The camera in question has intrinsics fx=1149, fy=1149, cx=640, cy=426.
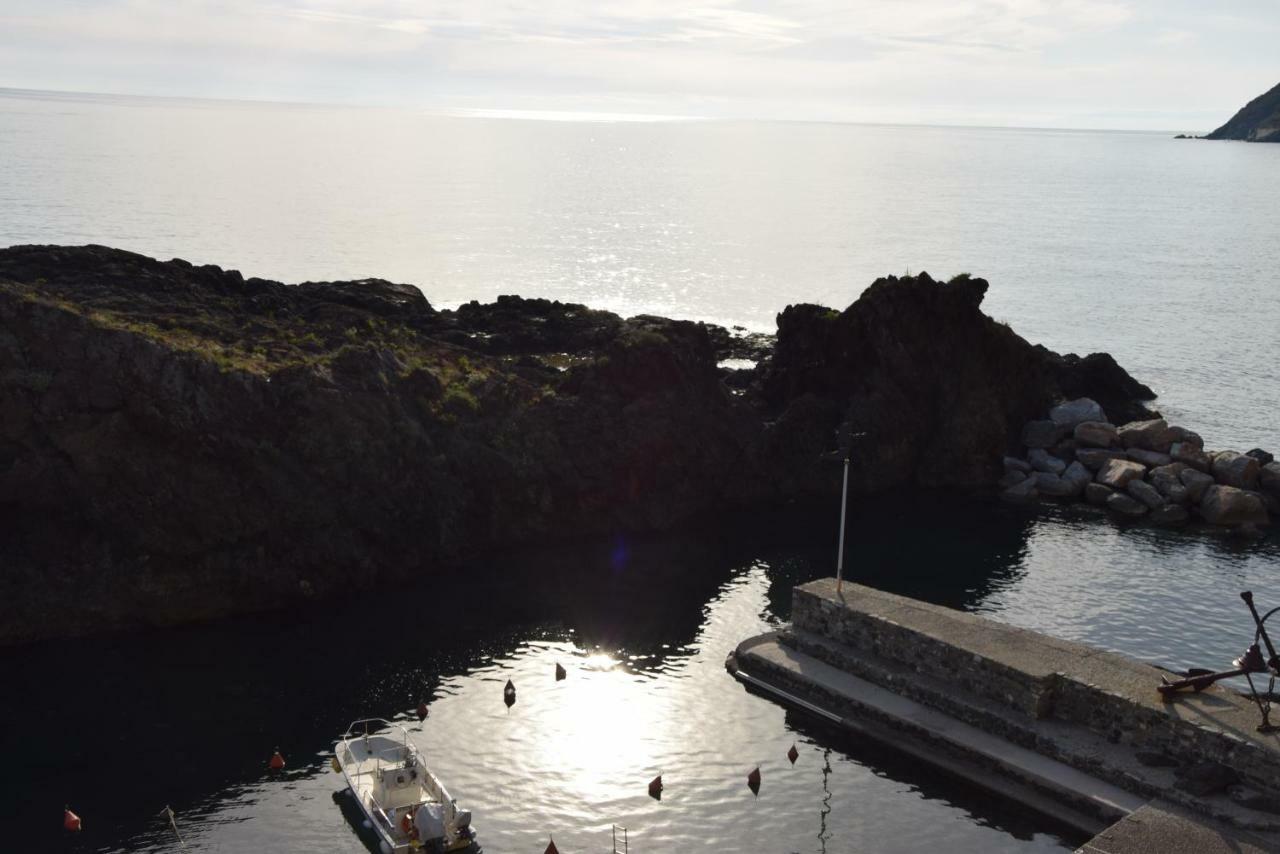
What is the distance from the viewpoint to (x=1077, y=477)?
66.2 meters

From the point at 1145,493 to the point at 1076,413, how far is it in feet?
34.0

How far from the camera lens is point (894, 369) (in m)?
70.7

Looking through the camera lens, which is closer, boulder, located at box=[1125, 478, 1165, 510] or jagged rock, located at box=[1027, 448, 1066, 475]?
boulder, located at box=[1125, 478, 1165, 510]

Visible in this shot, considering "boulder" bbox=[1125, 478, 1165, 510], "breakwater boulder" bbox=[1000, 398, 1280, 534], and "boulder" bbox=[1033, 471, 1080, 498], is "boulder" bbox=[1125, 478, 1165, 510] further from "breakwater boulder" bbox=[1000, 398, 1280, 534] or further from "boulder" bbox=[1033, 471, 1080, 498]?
"boulder" bbox=[1033, 471, 1080, 498]

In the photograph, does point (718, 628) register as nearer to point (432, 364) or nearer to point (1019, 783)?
point (1019, 783)

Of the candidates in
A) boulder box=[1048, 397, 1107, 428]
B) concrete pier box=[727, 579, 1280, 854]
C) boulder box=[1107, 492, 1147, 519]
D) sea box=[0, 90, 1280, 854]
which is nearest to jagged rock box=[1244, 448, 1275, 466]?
boulder box=[1048, 397, 1107, 428]

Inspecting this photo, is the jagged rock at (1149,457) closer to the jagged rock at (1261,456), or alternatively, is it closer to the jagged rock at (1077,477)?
the jagged rock at (1077,477)

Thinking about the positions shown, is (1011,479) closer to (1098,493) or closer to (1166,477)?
(1098,493)

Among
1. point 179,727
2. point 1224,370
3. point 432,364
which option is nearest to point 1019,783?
point 179,727

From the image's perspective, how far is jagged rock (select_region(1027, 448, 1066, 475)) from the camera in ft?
222

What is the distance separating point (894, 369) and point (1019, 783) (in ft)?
131

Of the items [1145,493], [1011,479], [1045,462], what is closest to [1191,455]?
[1145,493]

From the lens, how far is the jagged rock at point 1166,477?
2499 inches

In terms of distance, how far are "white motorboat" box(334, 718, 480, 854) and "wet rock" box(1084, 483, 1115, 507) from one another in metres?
43.5
